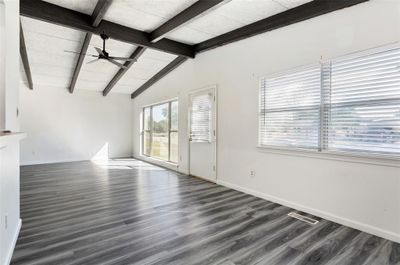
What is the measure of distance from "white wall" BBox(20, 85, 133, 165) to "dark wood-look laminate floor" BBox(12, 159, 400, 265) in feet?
12.4

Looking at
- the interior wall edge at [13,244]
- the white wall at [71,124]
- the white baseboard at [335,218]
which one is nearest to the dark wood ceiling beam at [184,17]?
the white baseboard at [335,218]

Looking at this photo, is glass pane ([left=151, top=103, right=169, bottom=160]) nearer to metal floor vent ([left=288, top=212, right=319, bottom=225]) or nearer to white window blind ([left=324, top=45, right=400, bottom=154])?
metal floor vent ([left=288, top=212, right=319, bottom=225])

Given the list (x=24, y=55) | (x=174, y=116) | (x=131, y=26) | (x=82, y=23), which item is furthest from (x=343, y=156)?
(x=24, y=55)

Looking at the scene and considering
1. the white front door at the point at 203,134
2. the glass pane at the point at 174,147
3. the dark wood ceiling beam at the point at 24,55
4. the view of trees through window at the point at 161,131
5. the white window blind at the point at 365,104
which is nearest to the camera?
the white window blind at the point at 365,104

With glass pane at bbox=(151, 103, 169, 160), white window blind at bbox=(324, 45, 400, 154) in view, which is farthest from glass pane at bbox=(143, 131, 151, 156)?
white window blind at bbox=(324, 45, 400, 154)

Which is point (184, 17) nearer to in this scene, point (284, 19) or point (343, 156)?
point (284, 19)

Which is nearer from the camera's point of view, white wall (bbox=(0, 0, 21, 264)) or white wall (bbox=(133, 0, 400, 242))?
white wall (bbox=(0, 0, 21, 264))

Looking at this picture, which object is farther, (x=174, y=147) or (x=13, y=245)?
(x=174, y=147)

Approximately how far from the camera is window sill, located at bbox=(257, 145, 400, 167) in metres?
2.51

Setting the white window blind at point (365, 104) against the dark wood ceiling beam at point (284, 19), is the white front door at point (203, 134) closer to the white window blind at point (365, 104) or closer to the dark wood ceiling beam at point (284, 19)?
the dark wood ceiling beam at point (284, 19)

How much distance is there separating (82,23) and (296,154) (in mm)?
4217

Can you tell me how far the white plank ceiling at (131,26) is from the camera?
3.51 m

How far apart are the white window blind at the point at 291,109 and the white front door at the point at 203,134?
52.7 inches

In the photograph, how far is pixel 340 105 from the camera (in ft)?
9.60
